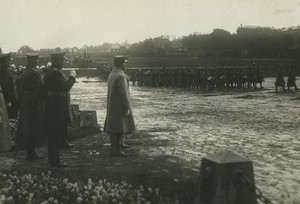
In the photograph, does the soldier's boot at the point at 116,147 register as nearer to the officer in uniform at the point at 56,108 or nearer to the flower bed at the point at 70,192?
the officer in uniform at the point at 56,108

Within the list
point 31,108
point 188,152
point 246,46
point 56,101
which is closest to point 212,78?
point 188,152

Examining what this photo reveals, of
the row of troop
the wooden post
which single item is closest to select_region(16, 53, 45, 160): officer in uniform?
the wooden post

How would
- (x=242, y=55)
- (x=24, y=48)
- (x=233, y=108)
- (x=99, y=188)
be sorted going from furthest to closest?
1. (x=24, y=48)
2. (x=242, y=55)
3. (x=233, y=108)
4. (x=99, y=188)

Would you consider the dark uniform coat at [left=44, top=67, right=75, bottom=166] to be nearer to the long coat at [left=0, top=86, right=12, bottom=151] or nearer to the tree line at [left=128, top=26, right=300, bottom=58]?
the long coat at [left=0, top=86, right=12, bottom=151]

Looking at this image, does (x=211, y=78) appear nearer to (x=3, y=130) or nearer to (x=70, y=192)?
(x=3, y=130)

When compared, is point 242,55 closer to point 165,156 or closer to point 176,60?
point 176,60

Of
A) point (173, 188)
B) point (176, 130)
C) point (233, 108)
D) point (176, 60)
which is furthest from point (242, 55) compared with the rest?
point (173, 188)
